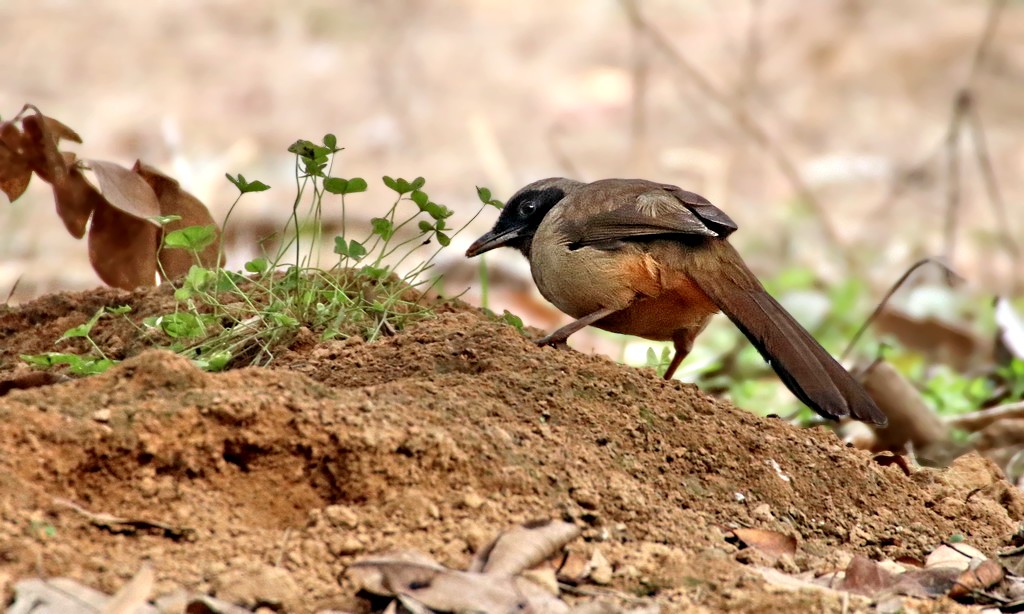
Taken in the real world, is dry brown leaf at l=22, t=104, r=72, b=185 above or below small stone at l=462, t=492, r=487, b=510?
above

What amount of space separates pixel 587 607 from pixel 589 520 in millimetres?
363

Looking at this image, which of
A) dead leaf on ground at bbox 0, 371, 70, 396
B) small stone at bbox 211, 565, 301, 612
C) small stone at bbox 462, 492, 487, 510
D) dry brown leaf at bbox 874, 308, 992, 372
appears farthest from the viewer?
dry brown leaf at bbox 874, 308, 992, 372

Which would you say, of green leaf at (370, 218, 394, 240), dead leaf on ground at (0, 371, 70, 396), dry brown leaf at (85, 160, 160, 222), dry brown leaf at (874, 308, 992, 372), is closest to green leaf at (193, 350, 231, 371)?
dead leaf on ground at (0, 371, 70, 396)

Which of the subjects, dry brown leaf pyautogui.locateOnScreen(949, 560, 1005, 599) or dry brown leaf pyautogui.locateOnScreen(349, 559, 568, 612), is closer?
dry brown leaf pyautogui.locateOnScreen(349, 559, 568, 612)

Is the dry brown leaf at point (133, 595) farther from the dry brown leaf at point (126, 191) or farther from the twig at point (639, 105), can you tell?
the twig at point (639, 105)

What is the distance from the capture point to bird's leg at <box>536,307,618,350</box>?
14.1 ft

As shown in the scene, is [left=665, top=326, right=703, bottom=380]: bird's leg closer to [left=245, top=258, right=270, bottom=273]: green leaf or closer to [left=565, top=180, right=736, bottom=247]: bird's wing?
[left=565, top=180, right=736, bottom=247]: bird's wing

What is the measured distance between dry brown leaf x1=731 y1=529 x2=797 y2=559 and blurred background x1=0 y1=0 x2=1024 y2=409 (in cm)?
629

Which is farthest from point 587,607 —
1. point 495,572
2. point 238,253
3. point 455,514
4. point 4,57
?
point 4,57

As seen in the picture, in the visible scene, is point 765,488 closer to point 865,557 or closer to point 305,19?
point 865,557

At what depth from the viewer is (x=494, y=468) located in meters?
3.08

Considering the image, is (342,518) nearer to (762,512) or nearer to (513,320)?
(762,512)

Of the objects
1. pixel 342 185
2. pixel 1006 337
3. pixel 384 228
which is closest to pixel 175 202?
pixel 342 185

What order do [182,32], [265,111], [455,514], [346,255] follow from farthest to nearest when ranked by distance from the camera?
1. [182,32]
2. [265,111]
3. [346,255]
4. [455,514]
